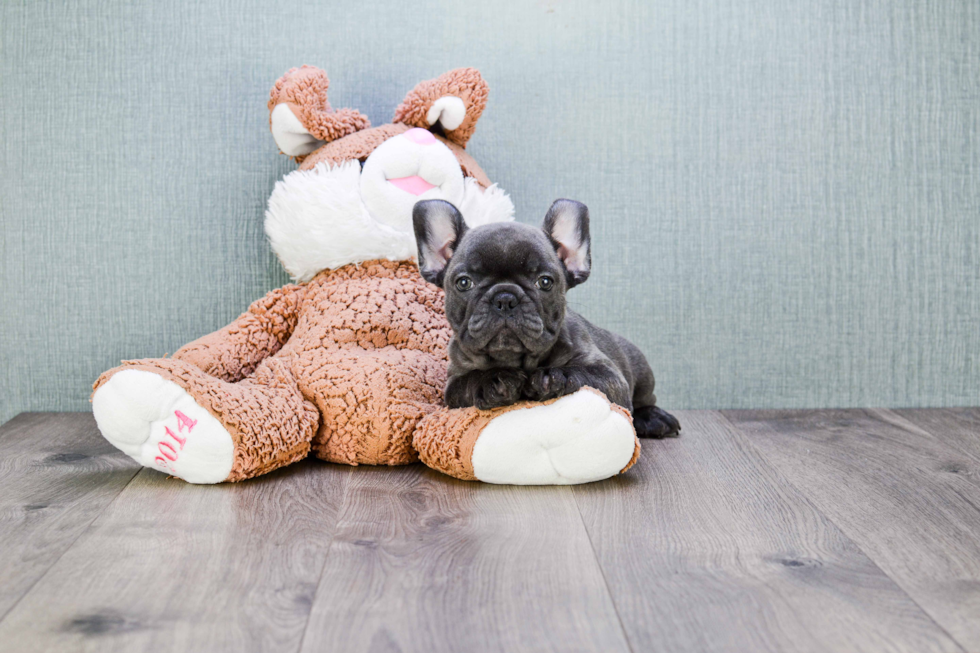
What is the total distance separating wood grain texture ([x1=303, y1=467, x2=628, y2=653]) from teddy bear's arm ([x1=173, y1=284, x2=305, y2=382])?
17.0 inches

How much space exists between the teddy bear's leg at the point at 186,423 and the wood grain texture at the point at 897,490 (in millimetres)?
913

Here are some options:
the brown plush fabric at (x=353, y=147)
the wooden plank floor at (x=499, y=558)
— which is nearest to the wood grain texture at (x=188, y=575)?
the wooden plank floor at (x=499, y=558)

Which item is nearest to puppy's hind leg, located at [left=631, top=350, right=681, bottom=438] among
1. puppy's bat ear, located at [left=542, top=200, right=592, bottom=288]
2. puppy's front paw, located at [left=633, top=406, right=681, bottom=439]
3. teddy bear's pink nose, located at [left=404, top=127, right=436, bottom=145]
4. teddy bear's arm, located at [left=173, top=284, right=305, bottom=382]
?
puppy's front paw, located at [left=633, top=406, right=681, bottom=439]

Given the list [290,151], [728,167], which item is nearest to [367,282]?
[290,151]

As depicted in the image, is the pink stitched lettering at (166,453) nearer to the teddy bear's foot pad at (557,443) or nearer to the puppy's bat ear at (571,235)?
the teddy bear's foot pad at (557,443)

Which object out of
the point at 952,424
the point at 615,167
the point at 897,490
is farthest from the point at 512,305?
the point at 952,424

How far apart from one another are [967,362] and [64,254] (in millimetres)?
2215

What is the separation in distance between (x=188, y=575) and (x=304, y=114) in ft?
3.24

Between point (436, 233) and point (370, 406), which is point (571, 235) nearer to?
point (436, 233)

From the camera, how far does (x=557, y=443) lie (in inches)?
51.5

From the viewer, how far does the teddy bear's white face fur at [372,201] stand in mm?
1618

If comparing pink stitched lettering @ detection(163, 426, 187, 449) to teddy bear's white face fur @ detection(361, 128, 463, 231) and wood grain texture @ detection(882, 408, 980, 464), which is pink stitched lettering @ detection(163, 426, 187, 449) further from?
wood grain texture @ detection(882, 408, 980, 464)

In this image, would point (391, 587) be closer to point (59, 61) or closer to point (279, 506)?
point (279, 506)

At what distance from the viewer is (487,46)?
1946 millimetres
